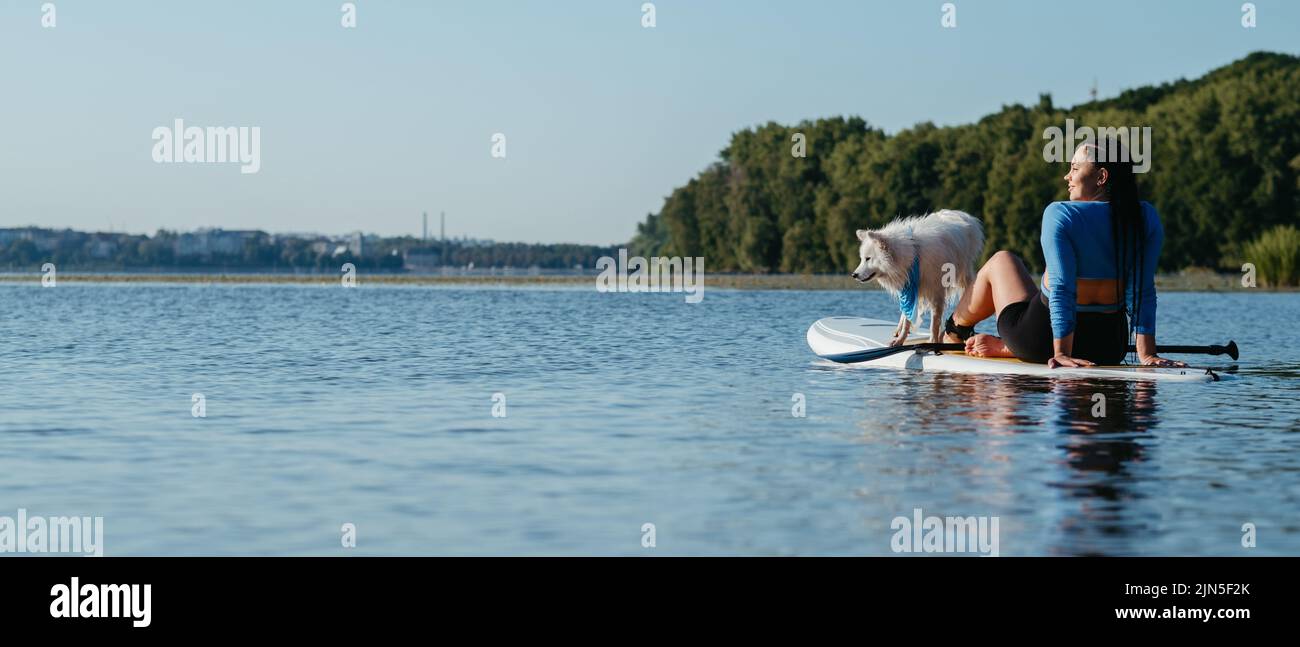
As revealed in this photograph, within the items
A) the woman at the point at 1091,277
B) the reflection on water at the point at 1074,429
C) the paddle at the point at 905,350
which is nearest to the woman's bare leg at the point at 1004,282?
the woman at the point at 1091,277

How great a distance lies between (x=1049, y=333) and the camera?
14.2 meters

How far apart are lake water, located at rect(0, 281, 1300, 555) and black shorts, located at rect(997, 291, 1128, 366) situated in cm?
50

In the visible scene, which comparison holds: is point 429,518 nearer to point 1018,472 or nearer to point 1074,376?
point 1018,472

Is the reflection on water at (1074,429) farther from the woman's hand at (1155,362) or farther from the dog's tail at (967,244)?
the dog's tail at (967,244)

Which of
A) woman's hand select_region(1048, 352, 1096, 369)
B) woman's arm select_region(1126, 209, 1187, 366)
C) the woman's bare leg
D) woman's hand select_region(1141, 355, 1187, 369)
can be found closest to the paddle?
woman's hand select_region(1141, 355, 1187, 369)

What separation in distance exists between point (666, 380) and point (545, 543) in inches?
409

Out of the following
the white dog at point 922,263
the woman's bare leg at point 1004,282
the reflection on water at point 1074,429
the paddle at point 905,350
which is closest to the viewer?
the reflection on water at point 1074,429

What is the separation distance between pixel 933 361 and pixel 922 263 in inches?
53.8

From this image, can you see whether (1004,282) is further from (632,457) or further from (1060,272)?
(632,457)

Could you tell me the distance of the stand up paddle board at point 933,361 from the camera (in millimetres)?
13758

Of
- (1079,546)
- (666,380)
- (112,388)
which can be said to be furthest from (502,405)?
(1079,546)

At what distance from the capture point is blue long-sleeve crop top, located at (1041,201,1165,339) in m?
12.9

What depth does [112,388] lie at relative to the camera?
16891mm
